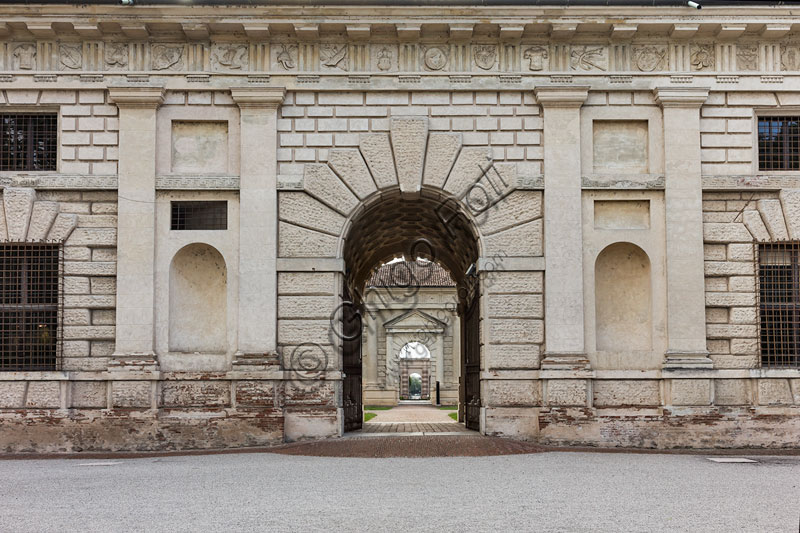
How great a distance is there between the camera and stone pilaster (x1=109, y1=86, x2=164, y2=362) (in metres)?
17.7

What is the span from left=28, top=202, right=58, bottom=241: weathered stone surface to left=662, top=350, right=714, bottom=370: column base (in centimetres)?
1234

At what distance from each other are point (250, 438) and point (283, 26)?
316 inches

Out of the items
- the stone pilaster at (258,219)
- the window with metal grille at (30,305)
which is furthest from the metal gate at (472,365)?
the window with metal grille at (30,305)

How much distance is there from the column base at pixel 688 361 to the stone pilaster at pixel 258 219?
25.2ft

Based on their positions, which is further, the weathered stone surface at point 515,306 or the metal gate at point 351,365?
the metal gate at point 351,365

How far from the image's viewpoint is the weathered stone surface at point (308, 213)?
59.4 feet

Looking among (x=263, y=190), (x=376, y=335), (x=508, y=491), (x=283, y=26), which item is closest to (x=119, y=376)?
(x=263, y=190)

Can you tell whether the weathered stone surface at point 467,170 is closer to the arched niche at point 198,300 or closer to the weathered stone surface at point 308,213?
the weathered stone surface at point 308,213

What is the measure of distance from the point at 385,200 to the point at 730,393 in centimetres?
780

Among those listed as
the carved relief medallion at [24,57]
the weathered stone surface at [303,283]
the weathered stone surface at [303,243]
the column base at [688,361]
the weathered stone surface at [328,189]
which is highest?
the carved relief medallion at [24,57]

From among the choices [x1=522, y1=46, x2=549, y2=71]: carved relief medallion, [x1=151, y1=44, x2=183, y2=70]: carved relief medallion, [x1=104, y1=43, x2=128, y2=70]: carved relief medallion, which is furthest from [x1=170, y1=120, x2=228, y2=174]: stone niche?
[x1=522, y1=46, x2=549, y2=71]: carved relief medallion

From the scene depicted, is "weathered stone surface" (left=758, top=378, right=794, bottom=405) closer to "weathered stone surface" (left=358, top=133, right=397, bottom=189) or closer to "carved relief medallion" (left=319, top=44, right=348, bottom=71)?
"weathered stone surface" (left=358, top=133, right=397, bottom=189)

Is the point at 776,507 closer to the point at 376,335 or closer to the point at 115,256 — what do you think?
the point at 115,256

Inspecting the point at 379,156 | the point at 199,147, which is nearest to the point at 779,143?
the point at 379,156
